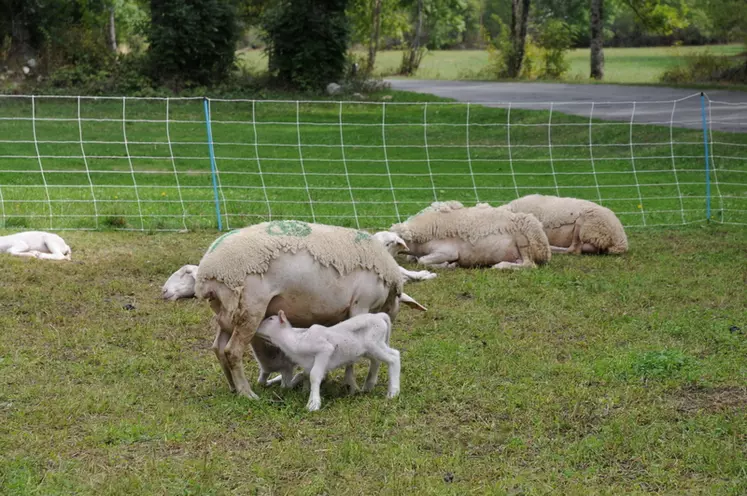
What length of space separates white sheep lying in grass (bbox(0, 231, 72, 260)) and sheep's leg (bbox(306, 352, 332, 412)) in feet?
16.7

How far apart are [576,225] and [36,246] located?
233 inches

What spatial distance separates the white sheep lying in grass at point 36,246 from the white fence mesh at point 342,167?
1.57 m

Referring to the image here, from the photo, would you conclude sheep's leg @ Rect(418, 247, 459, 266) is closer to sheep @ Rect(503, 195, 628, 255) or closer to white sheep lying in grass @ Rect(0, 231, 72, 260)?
sheep @ Rect(503, 195, 628, 255)

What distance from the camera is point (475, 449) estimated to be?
5.27 metres

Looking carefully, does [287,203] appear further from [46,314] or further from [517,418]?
[517,418]

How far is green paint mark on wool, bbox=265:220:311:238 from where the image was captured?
625 cm

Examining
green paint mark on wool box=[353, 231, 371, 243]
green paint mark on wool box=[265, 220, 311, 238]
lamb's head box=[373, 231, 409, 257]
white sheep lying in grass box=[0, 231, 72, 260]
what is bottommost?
white sheep lying in grass box=[0, 231, 72, 260]

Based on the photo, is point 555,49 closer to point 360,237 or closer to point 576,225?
point 576,225

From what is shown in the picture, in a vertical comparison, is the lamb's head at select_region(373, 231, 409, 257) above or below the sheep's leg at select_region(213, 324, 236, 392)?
below

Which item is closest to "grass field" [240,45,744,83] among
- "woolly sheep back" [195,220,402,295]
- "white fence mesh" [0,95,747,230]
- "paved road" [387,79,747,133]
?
"paved road" [387,79,747,133]

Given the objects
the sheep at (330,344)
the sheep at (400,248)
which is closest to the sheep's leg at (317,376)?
the sheep at (330,344)

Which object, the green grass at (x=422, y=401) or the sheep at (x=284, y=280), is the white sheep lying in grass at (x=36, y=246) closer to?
the green grass at (x=422, y=401)

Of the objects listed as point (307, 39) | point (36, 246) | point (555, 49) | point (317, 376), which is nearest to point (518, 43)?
point (555, 49)

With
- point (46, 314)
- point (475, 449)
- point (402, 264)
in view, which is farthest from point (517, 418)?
point (402, 264)
